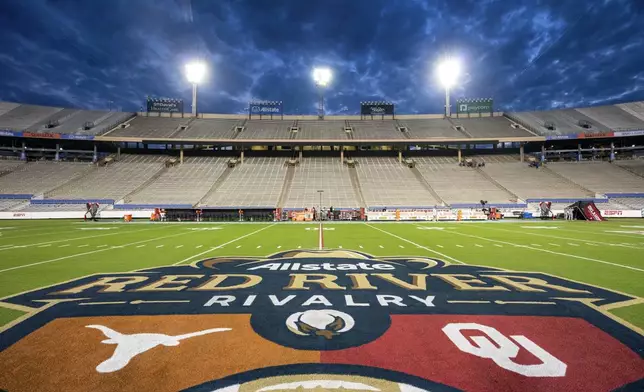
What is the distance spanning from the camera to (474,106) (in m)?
65.9

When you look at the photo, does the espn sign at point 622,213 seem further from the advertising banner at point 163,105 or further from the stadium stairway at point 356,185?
the advertising banner at point 163,105

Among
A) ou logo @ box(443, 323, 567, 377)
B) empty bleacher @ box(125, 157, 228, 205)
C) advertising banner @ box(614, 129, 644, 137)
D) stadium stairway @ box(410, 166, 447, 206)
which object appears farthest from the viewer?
advertising banner @ box(614, 129, 644, 137)

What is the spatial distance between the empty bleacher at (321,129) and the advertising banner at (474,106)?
26.1 metres

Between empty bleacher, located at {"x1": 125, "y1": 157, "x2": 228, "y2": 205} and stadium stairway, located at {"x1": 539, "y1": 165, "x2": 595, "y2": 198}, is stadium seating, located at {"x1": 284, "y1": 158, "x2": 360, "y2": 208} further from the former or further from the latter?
stadium stairway, located at {"x1": 539, "y1": 165, "x2": 595, "y2": 198}

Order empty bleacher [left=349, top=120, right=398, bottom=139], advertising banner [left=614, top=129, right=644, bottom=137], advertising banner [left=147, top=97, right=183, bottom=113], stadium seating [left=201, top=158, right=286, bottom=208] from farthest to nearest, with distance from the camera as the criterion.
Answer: advertising banner [left=147, top=97, right=183, bottom=113] → empty bleacher [left=349, top=120, right=398, bottom=139] → advertising banner [left=614, top=129, right=644, bottom=137] → stadium seating [left=201, top=158, right=286, bottom=208]

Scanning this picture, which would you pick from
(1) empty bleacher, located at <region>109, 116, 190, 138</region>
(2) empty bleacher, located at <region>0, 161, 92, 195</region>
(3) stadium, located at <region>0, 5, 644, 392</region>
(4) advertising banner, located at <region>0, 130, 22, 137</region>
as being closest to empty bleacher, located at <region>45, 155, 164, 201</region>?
(2) empty bleacher, located at <region>0, 161, 92, 195</region>

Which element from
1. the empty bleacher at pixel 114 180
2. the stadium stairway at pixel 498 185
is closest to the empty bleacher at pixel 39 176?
the empty bleacher at pixel 114 180

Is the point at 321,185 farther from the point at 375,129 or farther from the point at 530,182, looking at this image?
the point at 530,182

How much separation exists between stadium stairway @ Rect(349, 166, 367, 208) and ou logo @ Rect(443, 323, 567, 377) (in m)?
38.5

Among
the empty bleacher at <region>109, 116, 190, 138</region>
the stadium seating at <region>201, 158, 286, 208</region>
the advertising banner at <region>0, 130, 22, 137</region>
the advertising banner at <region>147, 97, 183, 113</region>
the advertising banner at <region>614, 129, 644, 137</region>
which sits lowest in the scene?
the stadium seating at <region>201, 158, 286, 208</region>

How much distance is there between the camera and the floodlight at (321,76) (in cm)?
6212

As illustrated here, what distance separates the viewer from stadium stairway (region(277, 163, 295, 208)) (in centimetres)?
4328

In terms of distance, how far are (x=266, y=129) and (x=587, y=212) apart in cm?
5147

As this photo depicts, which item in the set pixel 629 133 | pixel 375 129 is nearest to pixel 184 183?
pixel 375 129
